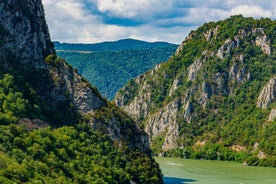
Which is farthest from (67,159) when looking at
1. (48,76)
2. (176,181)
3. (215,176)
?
(215,176)

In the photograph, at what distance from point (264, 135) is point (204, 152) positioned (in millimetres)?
19693

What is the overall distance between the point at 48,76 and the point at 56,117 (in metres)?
8.23

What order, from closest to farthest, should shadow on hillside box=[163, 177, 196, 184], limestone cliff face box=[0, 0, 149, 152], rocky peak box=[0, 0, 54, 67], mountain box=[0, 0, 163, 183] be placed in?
mountain box=[0, 0, 163, 183], rocky peak box=[0, 0, 54, 67], limestone cliff face box=[0, 0, 149, 152], shadow on hillside box=[163, 177, 196, 184]

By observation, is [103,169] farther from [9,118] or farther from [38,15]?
[38,15]

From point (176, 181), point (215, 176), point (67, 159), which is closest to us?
point (67, 159)

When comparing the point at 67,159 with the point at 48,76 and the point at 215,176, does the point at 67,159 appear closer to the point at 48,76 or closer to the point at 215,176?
A: the point at 48,76

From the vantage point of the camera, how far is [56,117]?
9306 cm

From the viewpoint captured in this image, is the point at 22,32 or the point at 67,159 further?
the point at 22,32

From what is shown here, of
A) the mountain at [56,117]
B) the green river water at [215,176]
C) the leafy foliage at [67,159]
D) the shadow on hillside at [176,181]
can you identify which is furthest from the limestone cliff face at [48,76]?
the green river water at [215,176]

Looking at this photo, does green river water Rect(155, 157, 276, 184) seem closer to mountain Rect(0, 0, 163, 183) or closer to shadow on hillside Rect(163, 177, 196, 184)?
shadow on hillside Rect(163, 177, 196, 184)

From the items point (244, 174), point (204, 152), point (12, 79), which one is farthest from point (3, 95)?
point (204, 152)

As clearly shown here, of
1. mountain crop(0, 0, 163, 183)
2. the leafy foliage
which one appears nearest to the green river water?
the leafy foliage

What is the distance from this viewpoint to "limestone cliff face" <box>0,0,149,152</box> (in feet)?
314

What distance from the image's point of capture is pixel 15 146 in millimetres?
73500
